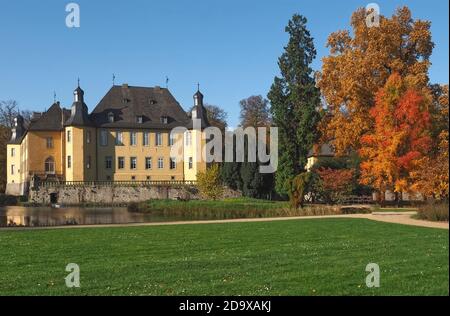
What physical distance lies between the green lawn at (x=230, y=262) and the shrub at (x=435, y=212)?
685 millimetres

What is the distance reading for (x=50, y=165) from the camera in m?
56.0

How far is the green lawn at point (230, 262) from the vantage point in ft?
19.4

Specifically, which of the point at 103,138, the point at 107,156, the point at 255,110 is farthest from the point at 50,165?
the point at 255,110

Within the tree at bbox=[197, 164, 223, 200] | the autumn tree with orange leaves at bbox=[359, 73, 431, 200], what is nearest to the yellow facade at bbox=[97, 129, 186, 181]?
→ the tree at bbox=[197, 164, 223, 200]

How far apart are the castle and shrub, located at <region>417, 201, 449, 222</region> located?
2034 inches

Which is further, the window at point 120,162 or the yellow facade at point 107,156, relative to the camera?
the window at point 120,162

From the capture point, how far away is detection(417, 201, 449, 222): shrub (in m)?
1.56

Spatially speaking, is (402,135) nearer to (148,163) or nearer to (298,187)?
(298,187)

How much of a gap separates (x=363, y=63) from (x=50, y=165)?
40.0m

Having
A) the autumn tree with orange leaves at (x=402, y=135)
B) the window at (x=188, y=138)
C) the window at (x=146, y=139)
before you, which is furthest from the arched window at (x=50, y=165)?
the autumn tree with orange leaves at (x=402, y=135)

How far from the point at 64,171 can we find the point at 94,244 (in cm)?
4579

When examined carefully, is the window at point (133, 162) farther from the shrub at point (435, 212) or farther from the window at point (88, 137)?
the shrub at point (435, 212)

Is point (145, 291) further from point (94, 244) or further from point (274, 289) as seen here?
point (94, 244)

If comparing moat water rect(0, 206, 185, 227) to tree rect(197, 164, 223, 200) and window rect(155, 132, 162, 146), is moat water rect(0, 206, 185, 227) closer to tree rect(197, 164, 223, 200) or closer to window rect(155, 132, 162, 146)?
tree rect(197, 164, 223, 200)
